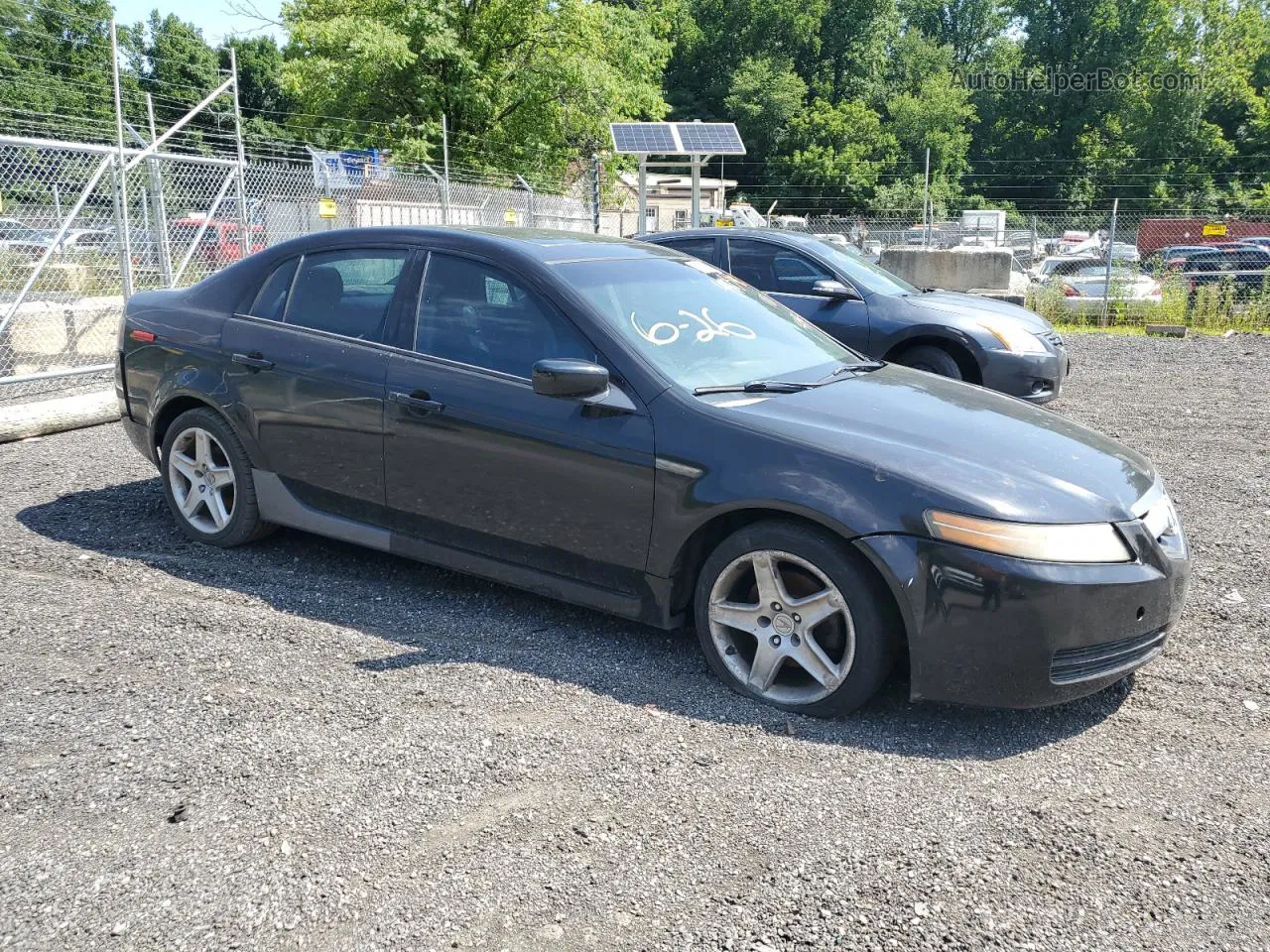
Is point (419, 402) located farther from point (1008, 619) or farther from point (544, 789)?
point (1008, 619)

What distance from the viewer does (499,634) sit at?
14.2ft

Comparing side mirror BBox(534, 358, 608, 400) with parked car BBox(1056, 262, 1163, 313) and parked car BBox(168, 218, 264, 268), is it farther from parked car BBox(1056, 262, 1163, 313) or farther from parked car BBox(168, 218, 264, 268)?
parked car BBox(1056, 262, 1163, 313)

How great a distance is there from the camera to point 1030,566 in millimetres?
3346

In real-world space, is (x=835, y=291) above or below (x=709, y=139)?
below

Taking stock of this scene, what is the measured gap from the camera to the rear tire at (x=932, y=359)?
8930 mm

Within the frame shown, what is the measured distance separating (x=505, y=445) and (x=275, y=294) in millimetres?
1647

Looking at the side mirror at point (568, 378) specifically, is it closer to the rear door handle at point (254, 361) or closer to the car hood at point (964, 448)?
the car hood at point (964, 448)

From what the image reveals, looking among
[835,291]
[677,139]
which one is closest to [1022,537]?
[835,291]

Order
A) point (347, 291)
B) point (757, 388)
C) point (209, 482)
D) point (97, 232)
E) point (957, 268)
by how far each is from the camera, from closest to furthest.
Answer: point (757, 388), point (347, 291), point (209, 482), point (97, 232), point (957, 268)

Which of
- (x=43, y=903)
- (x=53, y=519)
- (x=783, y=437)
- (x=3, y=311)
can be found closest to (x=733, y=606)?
(x=783, y=437)

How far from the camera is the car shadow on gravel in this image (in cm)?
361

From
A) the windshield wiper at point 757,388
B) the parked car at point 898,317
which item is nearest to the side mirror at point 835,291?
the parked car at point 898,317

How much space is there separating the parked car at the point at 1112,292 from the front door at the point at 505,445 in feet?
48.0

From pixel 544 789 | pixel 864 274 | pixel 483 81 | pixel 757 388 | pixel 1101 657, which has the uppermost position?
pixel 483 81
